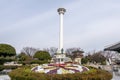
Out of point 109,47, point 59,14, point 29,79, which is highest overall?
point 59,14

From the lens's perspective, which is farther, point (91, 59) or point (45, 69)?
point (91, 59)

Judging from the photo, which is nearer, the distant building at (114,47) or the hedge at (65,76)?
the hedge at (65,76)

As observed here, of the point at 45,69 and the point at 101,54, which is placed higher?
the point at 101,54

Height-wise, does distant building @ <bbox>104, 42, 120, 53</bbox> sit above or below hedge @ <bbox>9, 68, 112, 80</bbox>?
above

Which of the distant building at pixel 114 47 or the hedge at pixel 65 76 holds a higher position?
the distant building at pixel 114 47

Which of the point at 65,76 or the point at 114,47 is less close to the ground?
the point at 114,47

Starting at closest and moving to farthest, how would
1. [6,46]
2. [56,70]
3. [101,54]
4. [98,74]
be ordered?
[98,74], [56,70], [6,46], [101,54]

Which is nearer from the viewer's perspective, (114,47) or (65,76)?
(65,76)

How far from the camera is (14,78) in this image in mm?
10711

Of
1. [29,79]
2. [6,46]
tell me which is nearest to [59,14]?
[6,46]

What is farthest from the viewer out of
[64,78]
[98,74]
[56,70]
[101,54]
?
[101,54]

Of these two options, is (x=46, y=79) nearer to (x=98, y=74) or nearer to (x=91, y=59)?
(x=98, y=74)

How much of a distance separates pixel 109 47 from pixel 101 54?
44.1 metres

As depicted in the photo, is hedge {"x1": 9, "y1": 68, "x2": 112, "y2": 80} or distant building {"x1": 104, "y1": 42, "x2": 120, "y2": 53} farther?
distant building {"x1": 104, "y1": 42, "x2": 120, "y2": 53}
